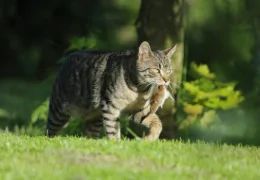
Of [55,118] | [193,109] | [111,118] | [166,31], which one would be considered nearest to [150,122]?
[111,118]

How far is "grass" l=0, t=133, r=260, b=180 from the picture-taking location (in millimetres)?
6227

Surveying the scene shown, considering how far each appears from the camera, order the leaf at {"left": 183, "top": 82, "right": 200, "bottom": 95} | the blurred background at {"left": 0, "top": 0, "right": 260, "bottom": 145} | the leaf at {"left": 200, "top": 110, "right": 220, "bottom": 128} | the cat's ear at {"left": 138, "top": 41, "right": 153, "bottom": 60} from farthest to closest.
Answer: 1. the leaf at {"left": 200, "top": 110, "right": 220, "bottom": 128}
2. the blurred background at {"left": 0, "top": 0, "right": 260, "bottom": 145}
3. the leaf at {"left": 183, "top": 82, "right": 200, "bottom": 95}
4. the cat's ear at {"left": 138, "top": 41, "right": 153, "bottom": 60}

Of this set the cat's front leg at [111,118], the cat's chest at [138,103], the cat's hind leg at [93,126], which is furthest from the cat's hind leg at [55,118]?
the cat's chest at [138,103]

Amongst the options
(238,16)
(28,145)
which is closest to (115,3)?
(238,16)

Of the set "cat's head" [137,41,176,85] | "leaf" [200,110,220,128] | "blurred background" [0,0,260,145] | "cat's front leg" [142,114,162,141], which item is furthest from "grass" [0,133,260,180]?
"leaf" [200,110,220,128]

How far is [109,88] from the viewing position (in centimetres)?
953

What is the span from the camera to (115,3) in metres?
18.4

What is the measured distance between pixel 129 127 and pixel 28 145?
455 cm

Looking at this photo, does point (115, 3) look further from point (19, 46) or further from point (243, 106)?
point (243, 106)

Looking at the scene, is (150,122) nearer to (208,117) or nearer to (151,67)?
(151,67)

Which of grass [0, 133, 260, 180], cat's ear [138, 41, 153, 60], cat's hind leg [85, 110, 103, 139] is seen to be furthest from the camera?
cat's hind leg [85, 110, 103, 139]

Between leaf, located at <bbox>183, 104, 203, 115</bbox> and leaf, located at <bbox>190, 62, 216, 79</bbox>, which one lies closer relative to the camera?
leaf, located at <bbox>190, 62, 216, 79</bbox>

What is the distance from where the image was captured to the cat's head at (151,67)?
30.9 ft

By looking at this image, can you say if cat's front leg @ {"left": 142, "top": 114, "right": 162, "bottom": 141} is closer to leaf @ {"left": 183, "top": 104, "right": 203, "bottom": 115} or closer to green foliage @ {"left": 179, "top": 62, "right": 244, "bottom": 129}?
green foliage @ {"left": 179, "top": 62, "right": 244, "bottom": 129}
